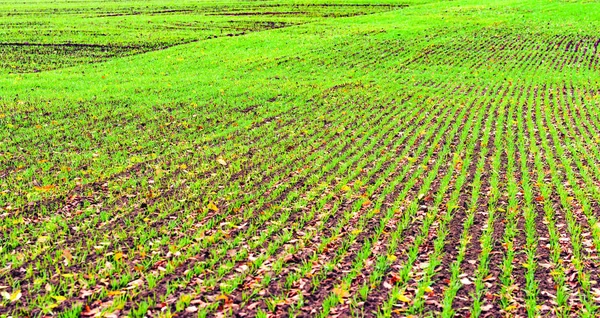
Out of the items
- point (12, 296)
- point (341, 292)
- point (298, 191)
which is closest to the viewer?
point (12, 296)

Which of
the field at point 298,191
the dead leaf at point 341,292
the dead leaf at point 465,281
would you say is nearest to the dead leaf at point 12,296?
the field at point 298,191

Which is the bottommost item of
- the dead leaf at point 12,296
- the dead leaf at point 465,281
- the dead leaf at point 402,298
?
the dead leaf at point 465,281

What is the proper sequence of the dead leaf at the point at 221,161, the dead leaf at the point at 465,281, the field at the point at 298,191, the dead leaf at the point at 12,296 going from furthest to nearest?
the dead leaf at the point at 221,161 → the dead leaf at the point at 465,281 → the field at the point at 298,191 → the dead leaf at the point at 12,296

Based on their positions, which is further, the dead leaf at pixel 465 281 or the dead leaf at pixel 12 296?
the dead leaf at pixel 465 281

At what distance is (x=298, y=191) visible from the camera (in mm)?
10289

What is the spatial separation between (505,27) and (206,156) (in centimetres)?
3830

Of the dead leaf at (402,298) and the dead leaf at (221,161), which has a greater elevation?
the dead leaf at (221,161)

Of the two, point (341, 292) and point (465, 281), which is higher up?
point (341, 292)

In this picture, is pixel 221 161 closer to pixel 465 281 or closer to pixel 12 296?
pixel 12 296

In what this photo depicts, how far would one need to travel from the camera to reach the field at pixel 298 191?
259 inches

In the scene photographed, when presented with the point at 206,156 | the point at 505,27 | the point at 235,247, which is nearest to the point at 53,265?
the point at 235,247

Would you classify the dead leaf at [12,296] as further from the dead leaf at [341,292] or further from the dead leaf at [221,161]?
the dead leaf at [221,161]

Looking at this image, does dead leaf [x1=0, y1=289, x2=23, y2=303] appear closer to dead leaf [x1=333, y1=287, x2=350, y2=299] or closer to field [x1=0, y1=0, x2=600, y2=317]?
field [x1=0, y1=0, x2=600, y2=317]

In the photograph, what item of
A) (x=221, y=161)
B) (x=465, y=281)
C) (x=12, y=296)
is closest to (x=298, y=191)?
(x=221, y=161)
